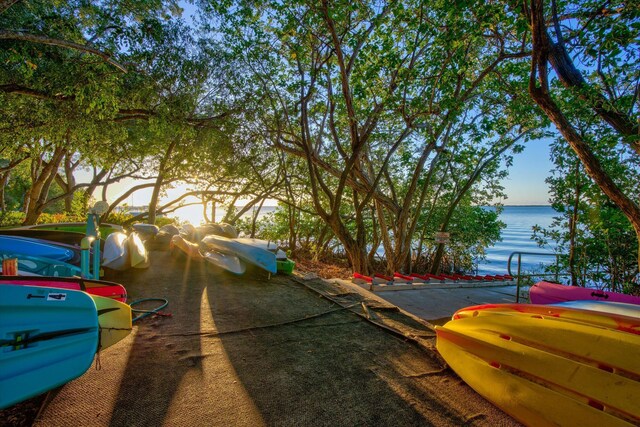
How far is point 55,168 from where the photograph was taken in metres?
11.0

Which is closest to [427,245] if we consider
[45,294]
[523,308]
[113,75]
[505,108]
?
[505,108]

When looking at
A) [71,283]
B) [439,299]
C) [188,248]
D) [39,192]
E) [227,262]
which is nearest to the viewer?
[71,283]

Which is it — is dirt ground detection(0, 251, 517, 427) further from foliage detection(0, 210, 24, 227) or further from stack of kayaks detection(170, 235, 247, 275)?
foliage detection(0, 210, 24, 227)

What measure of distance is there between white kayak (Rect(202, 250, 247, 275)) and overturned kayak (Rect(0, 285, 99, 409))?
3.38 metres

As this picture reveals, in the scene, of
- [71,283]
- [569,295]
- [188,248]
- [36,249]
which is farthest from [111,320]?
[569,295]

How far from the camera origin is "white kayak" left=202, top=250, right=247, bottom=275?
5.45 m

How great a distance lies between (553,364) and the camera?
1.92 meters

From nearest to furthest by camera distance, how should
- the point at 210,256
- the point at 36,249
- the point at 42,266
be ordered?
the point at 42,266 → the point at 36,249 → the point at 210,256

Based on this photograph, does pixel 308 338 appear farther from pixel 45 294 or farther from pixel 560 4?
pixel 560 4

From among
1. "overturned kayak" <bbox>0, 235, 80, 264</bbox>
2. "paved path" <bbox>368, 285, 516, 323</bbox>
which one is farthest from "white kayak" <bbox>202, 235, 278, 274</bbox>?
"overturned kayak" <bbox>0, 235, 80, 264</bbox>

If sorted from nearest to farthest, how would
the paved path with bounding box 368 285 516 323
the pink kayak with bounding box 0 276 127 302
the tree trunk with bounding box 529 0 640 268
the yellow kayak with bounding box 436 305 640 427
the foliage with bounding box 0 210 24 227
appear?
the yellow kayak with bounding box 436 305 640 427 → the pink kayak with bounding box 0 276 127 302 → the tree trunk with bounding box 529 0 640 268 → the paved path with bounding box 368 285 516 323 → the foliage with bounding box 0 210 24 227

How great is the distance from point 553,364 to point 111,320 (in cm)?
307

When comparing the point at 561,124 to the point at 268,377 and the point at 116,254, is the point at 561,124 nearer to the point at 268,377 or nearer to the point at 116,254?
the point at 268,377

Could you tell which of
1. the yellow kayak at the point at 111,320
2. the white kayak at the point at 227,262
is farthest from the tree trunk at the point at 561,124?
the yellow kayak at the point at 111,320
